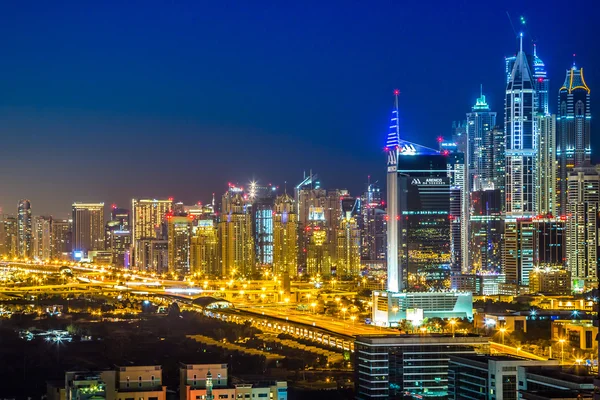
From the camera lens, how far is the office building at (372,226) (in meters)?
50.9

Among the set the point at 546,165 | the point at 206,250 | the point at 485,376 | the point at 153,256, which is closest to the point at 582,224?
the point at 546,165

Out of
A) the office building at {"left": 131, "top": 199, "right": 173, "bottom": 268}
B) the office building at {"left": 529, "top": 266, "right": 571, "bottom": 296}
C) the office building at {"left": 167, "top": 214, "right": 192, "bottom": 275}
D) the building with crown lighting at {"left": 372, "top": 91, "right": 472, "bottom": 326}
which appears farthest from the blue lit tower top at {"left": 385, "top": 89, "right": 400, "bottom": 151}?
the office building at {"left": 131, "top": 199, "right": 173, "bottom": 268}

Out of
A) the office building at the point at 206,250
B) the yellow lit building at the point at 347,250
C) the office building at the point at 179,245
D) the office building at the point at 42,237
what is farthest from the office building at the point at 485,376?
the office building at the point at 42,237

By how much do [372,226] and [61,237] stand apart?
17.8 metres

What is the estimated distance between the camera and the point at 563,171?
44.2 m

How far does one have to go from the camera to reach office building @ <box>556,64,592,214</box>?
43281 millimetres

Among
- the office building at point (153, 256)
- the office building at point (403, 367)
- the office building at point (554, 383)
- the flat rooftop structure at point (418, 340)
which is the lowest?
the office building at point (403, 367)

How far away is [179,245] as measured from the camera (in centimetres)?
5219

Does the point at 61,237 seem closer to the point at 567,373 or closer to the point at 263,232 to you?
the point at 263,232

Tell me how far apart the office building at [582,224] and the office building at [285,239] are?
10.5 metres

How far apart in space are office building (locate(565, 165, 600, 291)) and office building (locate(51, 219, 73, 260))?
27852 mm

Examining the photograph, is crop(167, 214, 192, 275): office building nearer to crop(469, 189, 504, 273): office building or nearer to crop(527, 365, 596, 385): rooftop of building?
crop(469, 189, 504, 273): office building

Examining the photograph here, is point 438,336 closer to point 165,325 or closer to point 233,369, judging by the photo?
point 233,369

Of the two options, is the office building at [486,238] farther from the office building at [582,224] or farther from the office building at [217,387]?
the office building at [217,387]
